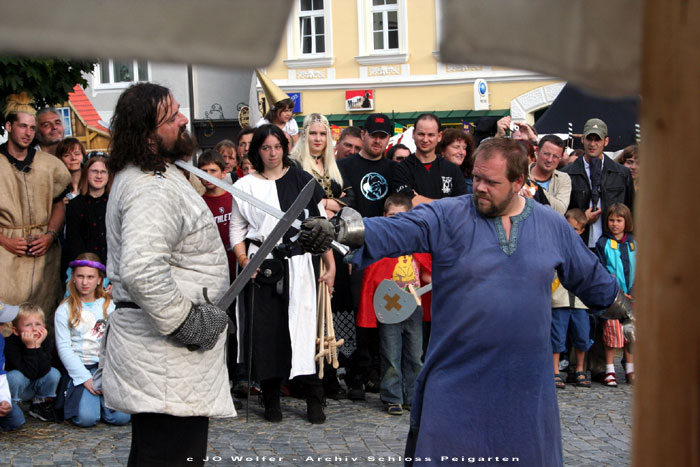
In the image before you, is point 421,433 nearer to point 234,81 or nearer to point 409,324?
point 409,324

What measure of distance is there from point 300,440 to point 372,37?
16.6m

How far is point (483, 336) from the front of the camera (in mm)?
3775

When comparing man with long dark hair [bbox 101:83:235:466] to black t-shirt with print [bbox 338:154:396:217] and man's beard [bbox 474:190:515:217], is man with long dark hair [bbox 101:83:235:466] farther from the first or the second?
black t-shirt with print [bbox 338:154:396:217]

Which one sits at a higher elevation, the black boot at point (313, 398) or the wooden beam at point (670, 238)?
the wooden beam at point (670, 238)

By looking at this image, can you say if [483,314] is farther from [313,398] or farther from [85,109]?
[85,109]

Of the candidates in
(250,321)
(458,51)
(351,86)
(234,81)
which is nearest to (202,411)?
(458,51)

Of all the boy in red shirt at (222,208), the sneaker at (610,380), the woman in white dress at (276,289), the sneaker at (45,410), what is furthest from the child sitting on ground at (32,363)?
Answer: the sneaker at (610,380)

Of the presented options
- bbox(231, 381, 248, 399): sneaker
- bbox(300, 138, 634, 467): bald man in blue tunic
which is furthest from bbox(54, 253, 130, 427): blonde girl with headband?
bbox(300, 138, 634, 467): bald man in blue tunic

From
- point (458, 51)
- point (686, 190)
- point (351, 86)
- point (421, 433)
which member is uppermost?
point (351, 86)

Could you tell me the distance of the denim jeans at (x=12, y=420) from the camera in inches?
235

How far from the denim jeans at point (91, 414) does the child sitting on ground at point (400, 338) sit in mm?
1867

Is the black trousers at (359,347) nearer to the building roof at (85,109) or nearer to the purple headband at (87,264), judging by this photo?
the purple headband at (87,264)

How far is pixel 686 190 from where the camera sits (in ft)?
5.92

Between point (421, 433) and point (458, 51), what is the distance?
231 centimetres
